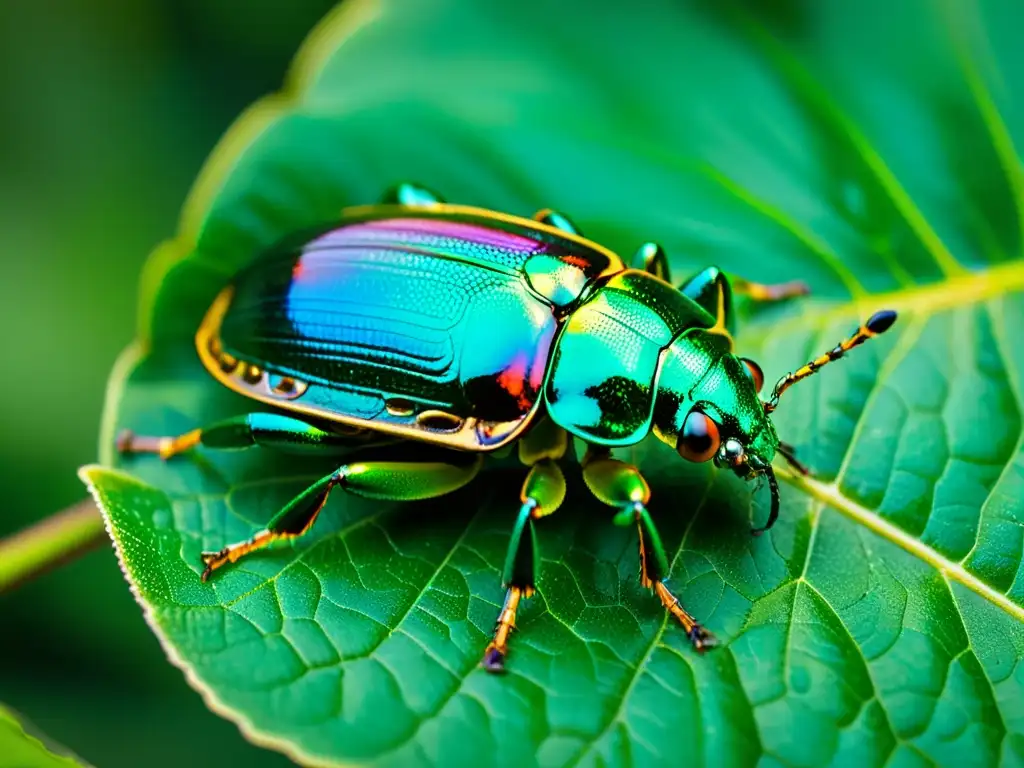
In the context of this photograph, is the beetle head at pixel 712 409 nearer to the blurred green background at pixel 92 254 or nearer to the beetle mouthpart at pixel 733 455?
the beetle mouthpart at pixel 733 455

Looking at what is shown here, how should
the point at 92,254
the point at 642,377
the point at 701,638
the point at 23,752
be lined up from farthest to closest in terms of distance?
1. the point at 92,254
2. the point at 642,377
3. the point at 701,638
4. the point at 23,752

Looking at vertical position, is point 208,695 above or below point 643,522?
below

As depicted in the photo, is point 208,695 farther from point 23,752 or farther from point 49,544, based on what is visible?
point 49,544

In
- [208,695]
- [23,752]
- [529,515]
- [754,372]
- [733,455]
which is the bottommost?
[23,752]

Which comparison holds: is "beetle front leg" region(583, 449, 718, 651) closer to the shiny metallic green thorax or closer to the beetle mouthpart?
the shiny metallic green thorax

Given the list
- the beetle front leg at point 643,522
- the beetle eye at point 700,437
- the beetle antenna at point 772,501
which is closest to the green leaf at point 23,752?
the beetle front leg at point 643,522

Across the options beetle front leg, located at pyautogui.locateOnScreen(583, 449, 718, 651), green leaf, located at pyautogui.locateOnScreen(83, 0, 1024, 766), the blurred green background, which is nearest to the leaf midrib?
green leaf, located at pyautogui.locateOnScreen(83, 0, 1024, 766)

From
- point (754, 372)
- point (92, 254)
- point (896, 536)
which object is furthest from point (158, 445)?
point (92, 254)
